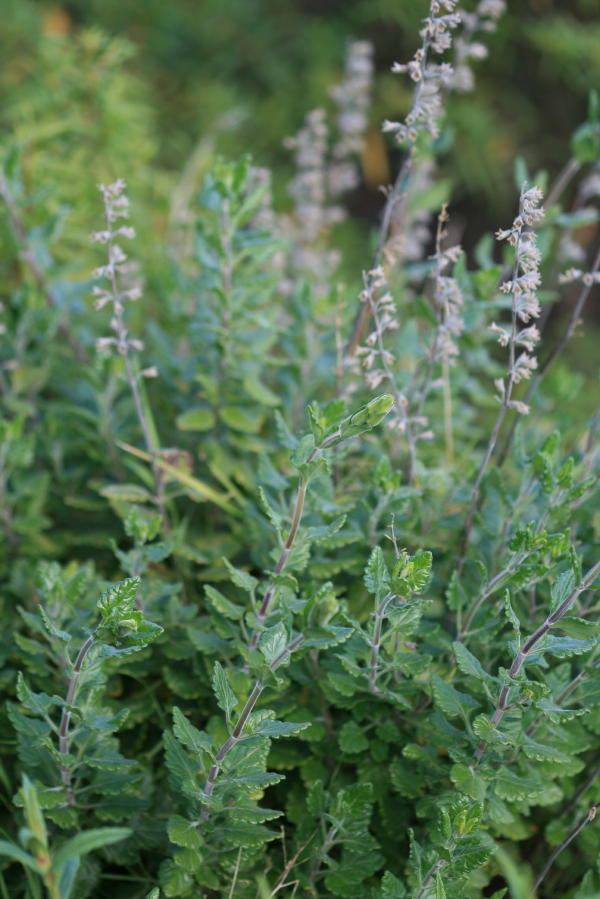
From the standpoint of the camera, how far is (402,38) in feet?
15.3

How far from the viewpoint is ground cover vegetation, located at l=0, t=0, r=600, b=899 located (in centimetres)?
137

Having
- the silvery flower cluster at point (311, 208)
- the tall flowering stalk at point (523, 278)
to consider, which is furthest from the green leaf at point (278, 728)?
the silvery flower cluster at point (311, 208)

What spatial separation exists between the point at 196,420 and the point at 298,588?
0.54 metres

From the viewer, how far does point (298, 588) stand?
165cm

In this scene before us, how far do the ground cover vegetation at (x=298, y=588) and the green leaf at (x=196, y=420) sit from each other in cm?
1

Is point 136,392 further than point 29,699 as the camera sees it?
Yes

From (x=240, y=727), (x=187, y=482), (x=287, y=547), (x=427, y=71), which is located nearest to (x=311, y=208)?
(x=427, y=71)

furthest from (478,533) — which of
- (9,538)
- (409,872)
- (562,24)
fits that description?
(562,24)

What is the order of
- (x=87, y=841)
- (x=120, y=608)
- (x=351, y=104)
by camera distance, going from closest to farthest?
(x=87, y=841), (x=120, y=608), (x=351, y=104)

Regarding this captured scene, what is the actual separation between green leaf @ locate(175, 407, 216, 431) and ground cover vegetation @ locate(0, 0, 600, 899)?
12 millimetres

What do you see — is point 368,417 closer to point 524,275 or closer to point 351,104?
point 524,275

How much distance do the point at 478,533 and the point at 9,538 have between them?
1081 mm

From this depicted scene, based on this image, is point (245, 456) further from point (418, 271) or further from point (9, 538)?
point (418, 271)

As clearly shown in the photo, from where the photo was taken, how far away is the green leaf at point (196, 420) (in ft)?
6.49
